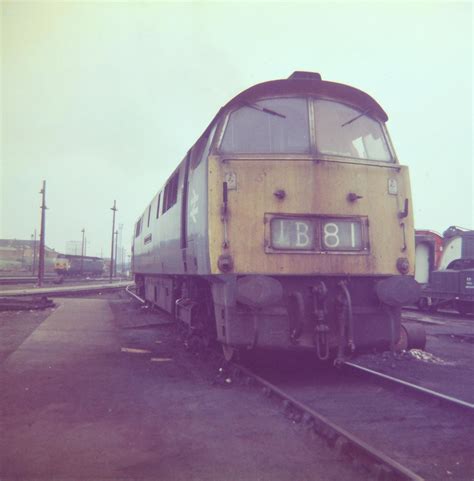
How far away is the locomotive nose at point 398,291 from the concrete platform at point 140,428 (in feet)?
5.83

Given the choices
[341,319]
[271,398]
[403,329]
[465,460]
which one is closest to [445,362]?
[403,329]

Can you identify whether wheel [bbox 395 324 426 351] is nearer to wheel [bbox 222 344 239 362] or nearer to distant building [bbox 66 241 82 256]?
wheel [bbox 222 344 239 362]

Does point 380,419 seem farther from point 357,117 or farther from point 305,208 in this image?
point 357,117

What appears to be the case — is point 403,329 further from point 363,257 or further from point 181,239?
point 181,239

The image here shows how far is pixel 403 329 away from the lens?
6.30 metres

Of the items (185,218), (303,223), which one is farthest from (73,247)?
(303,223)

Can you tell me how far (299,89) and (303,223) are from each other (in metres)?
1.80

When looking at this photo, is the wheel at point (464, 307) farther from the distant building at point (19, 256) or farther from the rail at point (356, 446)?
the distant building at point (19, 256)

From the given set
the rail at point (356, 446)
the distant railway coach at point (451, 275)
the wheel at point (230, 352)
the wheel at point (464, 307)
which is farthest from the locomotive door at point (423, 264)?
the rail at point (356, 446)

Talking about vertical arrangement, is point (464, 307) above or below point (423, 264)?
below

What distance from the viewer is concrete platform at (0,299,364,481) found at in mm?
3225

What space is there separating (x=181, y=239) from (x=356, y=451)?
448 centimetres

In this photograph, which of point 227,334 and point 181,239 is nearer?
point 227,334

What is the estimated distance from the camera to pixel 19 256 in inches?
3334
